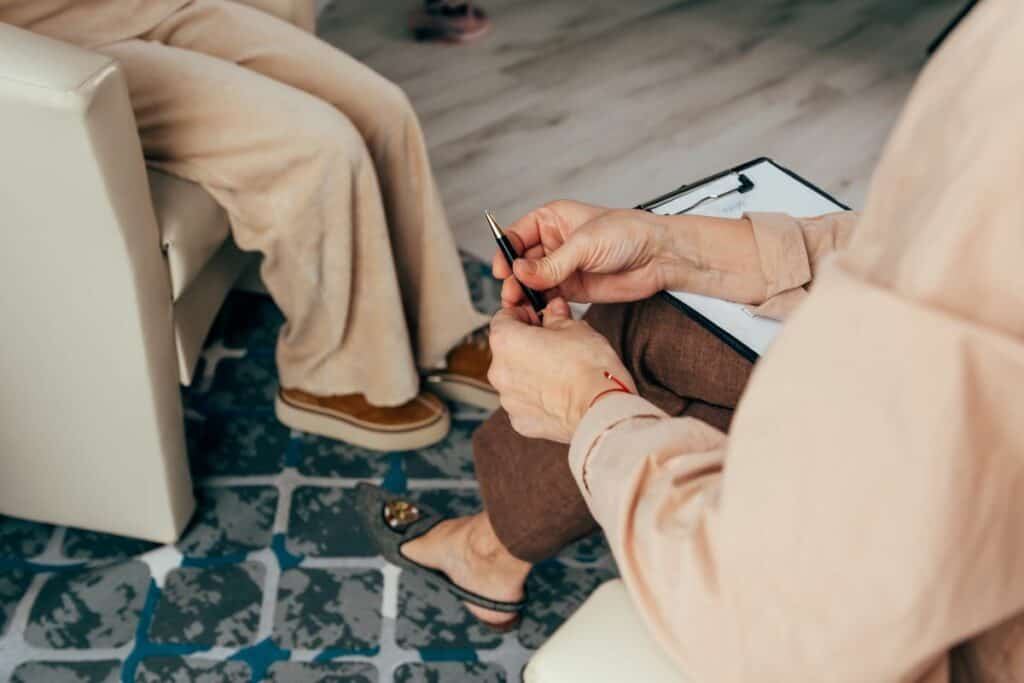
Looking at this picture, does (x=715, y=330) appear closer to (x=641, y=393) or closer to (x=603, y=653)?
(x=641, y=393)

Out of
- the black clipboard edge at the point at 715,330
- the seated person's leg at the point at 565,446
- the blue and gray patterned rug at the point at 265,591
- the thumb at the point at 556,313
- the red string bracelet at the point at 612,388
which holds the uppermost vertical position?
the red string bracelet at the point at 612,388

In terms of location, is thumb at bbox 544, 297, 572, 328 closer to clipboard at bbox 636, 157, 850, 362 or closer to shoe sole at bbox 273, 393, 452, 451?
clipboard at bbox 636, 157, 850, 362

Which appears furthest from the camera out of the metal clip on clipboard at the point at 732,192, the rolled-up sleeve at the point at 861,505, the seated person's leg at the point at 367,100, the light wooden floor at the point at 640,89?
the light wooden floor at the point at 640,89

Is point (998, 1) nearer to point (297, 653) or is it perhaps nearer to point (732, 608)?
Answer: point (732, 608)

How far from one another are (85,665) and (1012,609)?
1086 millimetres

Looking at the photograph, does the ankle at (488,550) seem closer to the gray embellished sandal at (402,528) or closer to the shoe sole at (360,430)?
the gray embellished sandal at (402,528)

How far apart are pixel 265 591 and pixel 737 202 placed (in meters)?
0.80

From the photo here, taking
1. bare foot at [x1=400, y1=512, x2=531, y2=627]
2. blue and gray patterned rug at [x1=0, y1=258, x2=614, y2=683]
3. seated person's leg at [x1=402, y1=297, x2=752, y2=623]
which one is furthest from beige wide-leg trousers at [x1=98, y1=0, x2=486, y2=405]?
seated person's leg at [x1=402, y1=297, x2=752, y2=623]

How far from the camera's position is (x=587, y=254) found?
2.86 ft

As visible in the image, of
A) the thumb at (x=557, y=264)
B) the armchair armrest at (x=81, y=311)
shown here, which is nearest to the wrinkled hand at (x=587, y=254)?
the thumb at (x=557, y=264)

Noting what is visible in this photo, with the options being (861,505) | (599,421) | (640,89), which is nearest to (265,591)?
(599,421)

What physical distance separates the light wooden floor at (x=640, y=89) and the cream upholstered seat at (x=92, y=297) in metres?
0.81

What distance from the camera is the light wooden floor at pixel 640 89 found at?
2145 mm

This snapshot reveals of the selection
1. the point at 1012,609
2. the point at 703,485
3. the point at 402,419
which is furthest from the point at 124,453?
the point at 1012,609
